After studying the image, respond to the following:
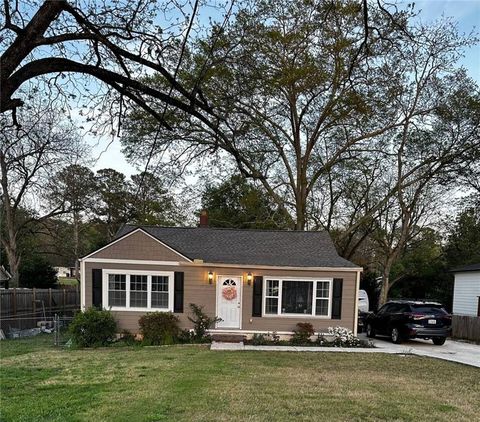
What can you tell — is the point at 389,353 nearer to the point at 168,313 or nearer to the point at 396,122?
the point at 168,313

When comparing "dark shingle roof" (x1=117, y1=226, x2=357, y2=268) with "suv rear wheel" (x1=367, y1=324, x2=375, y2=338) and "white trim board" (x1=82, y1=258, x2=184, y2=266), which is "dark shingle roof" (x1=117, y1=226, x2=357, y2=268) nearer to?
"white trim board" (x1=82, y1=258, x2=184, y2=266)

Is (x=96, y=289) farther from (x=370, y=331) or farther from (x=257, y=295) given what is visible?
(x=370, y=331)

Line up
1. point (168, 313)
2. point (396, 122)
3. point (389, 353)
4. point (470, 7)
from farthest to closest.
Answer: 1. point (396, 122)
2. point (168, 313)
3. point (389, 353)
4. point (470, 7)

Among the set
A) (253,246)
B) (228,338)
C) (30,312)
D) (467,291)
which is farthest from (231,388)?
(467,291)

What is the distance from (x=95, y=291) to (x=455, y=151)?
18919 millimetres

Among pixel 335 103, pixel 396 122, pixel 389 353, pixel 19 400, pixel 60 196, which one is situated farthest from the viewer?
pixel 60 196

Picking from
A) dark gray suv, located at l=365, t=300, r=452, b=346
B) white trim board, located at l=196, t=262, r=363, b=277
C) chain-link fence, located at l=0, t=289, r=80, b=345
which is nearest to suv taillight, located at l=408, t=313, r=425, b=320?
dark gray suv, located at l=365, t=300, r=452, b=346

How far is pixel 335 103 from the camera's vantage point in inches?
750

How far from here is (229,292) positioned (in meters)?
14.4

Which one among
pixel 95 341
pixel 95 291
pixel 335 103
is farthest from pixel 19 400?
pixel 335 103

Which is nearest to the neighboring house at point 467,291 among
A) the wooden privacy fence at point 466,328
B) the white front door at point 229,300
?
the wooden privacy fence at point 466,328

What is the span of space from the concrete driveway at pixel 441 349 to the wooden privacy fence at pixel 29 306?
14.5 metres

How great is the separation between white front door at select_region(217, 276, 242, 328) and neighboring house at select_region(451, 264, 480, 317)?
40.1 feet

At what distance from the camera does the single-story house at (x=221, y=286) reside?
13.9 metres
